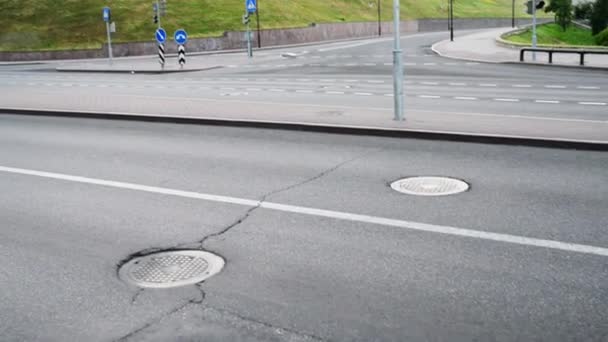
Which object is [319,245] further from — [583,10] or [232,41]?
[583,10]

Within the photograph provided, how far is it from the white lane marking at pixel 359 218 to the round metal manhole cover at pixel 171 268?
1.60m

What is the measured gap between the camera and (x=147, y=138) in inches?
494

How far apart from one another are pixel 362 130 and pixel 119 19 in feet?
202

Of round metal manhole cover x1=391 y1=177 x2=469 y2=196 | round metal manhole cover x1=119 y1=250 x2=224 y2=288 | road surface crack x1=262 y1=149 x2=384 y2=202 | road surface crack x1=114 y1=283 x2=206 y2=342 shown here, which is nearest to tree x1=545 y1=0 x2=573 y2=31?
road surface crack x1=262 y1=149 x2=384 y2=202

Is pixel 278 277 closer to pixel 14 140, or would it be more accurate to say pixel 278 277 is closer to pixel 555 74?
pixel 14 140

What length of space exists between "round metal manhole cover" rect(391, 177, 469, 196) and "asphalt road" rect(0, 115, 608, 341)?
207 mm

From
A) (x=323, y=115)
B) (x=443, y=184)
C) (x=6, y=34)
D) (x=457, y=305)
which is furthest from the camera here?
(x=6, y=34)

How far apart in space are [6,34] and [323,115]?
2322 inches

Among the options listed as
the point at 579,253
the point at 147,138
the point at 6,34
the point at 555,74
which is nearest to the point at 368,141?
the point at 147,138

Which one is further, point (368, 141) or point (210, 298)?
point (368, 141)

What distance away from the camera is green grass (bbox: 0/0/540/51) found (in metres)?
62.7

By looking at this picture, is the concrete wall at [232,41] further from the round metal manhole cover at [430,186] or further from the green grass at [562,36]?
the round metal manhole cover at [430,186]

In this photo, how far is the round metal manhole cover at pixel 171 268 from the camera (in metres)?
5.43

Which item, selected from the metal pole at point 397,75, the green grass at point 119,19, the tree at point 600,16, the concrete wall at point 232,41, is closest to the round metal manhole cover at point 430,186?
the metal pole at point 397,75
